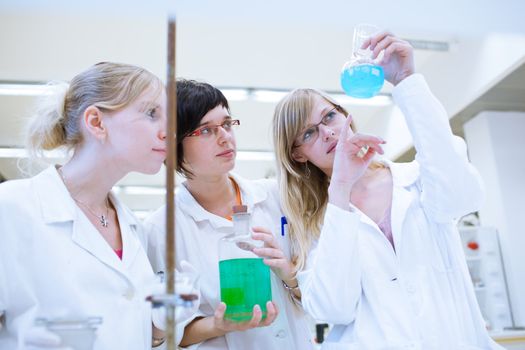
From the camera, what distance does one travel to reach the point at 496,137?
15.1 feet

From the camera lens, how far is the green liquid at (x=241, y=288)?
1.11 metres

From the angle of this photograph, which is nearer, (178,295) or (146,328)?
(178,295)

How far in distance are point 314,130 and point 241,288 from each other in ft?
1.99

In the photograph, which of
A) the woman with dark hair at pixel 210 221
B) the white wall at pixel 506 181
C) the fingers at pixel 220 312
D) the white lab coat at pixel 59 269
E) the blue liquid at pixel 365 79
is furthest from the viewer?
the white wall at pixel 506 181

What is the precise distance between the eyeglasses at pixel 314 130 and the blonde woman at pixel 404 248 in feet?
0.72

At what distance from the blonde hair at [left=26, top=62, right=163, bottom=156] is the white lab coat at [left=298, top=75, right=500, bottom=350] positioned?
64 cm

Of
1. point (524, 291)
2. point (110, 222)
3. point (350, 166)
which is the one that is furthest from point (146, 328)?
point (524, 291)

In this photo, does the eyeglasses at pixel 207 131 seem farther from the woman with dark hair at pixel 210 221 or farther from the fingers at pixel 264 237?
the fingers at pixel 264 237

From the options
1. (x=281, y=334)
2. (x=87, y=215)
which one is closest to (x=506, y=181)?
(x=281, y=334)

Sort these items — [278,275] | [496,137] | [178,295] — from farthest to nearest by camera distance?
[496,137] < [278,275] < [178,295]

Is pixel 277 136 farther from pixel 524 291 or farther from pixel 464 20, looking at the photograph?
pixel 524 291

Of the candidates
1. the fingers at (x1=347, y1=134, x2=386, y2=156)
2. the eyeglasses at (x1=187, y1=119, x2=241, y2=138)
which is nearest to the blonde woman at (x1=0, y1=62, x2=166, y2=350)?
the eyeglasses at (x1=187, y1=119, x2=241, y2=138)

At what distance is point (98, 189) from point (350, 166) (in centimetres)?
70

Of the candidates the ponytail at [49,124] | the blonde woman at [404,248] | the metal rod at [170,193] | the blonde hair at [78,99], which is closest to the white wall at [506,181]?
the blonde woman at [404,248]
